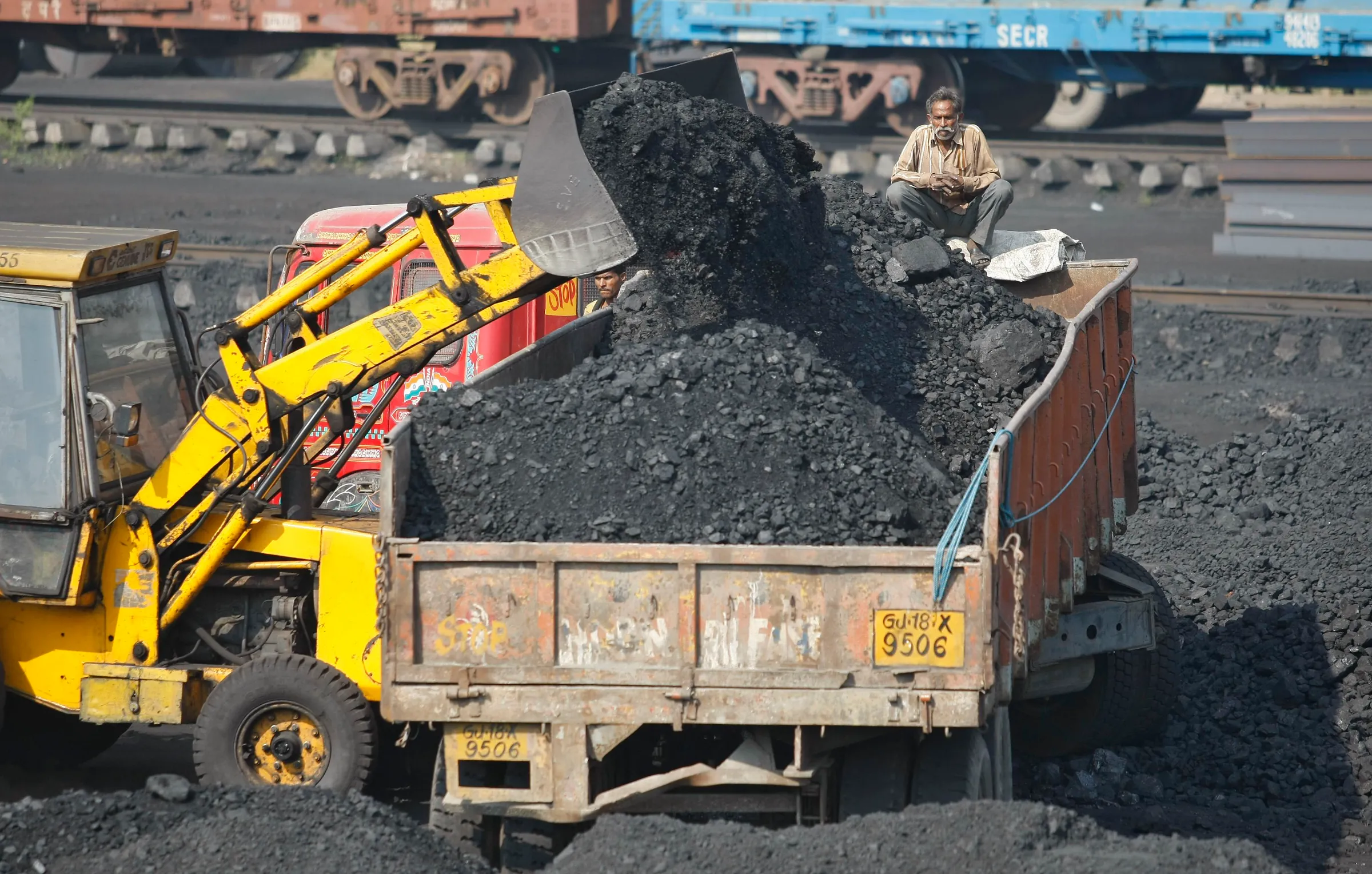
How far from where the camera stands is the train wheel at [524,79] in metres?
22.7

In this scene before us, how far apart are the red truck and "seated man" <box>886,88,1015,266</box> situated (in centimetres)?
215

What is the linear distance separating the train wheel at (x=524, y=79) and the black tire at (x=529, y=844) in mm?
17926

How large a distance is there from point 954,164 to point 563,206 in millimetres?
3977

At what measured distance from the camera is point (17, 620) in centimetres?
671

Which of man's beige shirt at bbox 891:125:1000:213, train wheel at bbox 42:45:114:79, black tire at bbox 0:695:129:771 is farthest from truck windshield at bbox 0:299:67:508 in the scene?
train wheel at bbox 42:45:114:79

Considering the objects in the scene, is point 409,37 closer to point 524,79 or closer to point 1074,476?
point 524,79

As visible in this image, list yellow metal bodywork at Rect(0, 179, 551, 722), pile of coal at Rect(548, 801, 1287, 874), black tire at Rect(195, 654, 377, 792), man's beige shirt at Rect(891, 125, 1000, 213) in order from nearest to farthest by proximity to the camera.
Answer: pile of coal at Rect(548, 801, 1287, 874)
black tire at Rect(195, 654, 377, 792)
yellow metal bodywork at Rect(0, 179, 551, 722)
man's beige shirt at Rect(891, 125, 1000, 213)

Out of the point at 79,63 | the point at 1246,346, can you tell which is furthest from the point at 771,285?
the point at 79,63

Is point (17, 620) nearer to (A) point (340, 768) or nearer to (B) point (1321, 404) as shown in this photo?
(A) point (340, 768)

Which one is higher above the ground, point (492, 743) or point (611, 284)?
point (611, 284)

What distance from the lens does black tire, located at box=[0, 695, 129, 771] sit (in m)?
7.21

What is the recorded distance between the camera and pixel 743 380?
240 inches

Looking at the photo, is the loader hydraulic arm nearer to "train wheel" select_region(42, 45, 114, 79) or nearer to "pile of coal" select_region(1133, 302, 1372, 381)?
"pile of coal" select_region(1133, 302, 1372, 381)

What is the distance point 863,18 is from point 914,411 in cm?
1520
